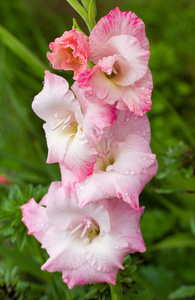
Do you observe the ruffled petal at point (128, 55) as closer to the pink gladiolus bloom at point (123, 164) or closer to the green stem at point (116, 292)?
the pink gladiolus bloom at point (123, 164)

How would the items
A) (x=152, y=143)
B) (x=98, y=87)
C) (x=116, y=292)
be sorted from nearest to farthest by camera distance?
(x=98, y=87) < (x=116, y=292) < (x=152, y=143)

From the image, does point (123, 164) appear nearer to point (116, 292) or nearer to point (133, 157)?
point (133, 157)

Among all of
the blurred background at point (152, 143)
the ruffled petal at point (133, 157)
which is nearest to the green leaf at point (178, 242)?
the blurred background at point (152, 143)

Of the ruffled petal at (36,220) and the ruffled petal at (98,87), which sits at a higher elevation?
the ruffled petal at (98,87)

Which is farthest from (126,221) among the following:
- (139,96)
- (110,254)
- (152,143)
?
(152,143)

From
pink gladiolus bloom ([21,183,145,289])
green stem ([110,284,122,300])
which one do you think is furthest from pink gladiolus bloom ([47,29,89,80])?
green stem ([110,284,122,300])

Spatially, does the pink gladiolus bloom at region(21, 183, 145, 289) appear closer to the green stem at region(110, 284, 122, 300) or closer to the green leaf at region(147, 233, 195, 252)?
the green stem at region(110, 284, 122, 300)
